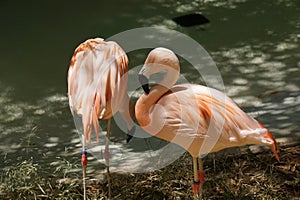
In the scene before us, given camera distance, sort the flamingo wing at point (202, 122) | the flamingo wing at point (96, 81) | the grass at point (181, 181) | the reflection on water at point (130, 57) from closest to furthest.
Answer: the flamingo wing at point (202, 122)
the flamingo wing at point (96, 81)
the grass at point (181, 181)
the reflection on water at point (130, 57)

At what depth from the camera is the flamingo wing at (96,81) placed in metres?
2.67

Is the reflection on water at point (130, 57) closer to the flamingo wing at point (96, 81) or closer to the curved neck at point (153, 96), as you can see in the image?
the flamingo wing at point (96, 81)

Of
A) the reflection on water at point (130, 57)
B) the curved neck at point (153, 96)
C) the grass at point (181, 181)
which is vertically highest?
the curved neck at point (153, 96)

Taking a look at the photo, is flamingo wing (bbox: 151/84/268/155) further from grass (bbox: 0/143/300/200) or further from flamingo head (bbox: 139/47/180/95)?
grass (bbox: 0/143/300/200)

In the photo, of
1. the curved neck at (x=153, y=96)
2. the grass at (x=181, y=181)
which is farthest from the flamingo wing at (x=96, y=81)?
the grass at (x=181, y=181)

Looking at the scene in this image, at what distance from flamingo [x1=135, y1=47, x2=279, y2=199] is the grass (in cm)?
57

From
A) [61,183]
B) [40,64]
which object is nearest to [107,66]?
[61,183]

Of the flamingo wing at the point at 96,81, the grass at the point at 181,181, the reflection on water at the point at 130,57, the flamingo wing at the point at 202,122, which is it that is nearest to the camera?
the flamingo wing at the point at 202,122

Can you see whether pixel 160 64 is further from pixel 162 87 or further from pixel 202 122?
pixel 202 122

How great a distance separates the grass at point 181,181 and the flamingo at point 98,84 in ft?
1.29

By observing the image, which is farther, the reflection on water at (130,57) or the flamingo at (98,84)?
the reflection on water at (130,57)

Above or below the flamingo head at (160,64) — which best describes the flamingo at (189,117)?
below

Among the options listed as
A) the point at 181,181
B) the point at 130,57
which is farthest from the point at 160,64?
the point at 130,57

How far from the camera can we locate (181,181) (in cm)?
317
